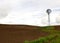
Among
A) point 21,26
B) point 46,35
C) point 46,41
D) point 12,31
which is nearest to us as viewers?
point 46,41

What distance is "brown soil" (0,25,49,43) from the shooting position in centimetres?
302

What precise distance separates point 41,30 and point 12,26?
1.82ft

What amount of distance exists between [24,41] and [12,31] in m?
0.54

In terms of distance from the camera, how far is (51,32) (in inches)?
134

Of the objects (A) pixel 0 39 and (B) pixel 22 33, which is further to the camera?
(B) pixel 22 33

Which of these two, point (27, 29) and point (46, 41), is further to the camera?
point (27, 29)

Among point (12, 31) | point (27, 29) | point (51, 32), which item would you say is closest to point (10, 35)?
point (12, 31)

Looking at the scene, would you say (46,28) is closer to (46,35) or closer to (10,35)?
(46,35)

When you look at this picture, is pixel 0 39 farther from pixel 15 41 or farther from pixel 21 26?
pixel 21 26

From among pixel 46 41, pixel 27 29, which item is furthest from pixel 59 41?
pixel 27 29

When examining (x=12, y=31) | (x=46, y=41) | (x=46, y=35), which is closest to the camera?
(x=46, y=41)

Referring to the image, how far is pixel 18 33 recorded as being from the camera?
333 centimetres

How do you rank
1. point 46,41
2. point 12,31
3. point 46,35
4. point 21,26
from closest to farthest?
point 46,41
point 46,35
point 12,31
point 21,26

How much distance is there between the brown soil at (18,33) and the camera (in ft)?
9.92
